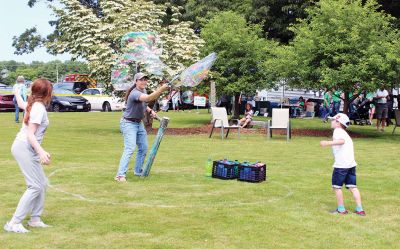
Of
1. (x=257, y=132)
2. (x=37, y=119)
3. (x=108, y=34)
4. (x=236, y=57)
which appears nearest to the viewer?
(x=37, y=119)

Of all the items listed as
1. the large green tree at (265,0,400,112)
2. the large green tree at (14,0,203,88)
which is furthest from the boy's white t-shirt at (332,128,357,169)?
the large green tree at (14,0,203,88)

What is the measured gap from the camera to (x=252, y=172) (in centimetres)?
1055

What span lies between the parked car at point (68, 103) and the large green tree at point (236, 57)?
1597 cm

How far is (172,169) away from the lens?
12.1m

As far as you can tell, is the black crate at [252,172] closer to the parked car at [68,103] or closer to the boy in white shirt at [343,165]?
the boy in white shirt at [343,165]

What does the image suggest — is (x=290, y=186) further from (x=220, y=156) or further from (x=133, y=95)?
(x=220, y=156)

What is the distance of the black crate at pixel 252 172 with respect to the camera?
34.5 ft

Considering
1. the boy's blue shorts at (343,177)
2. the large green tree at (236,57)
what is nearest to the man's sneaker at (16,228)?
the boy's blue shorts at (343,177)

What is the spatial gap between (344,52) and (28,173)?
15.8 metres

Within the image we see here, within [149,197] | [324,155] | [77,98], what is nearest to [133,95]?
[149,197]

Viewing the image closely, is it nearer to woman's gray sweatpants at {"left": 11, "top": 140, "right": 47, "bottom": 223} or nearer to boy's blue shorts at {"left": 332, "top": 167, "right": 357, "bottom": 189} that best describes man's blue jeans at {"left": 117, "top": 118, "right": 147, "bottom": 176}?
woman's gray sweatpants at {"left": 11, "top": 140, "right": 47, "bottom": 223}

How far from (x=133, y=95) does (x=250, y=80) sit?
15.4m

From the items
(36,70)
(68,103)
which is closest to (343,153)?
(68,103)

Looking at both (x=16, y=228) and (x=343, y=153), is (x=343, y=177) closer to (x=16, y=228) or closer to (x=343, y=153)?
(x=343, y=153)
